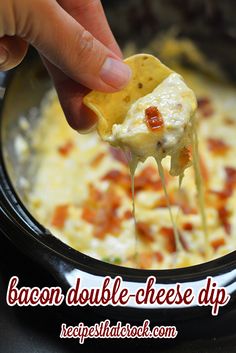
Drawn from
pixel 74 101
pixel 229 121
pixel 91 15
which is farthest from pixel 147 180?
pixel 91 15

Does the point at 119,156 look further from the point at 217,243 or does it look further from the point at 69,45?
the point at 69,45

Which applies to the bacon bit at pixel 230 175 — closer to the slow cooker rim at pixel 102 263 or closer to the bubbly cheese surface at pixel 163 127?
the bubbly cheese surface at pixel 163 127

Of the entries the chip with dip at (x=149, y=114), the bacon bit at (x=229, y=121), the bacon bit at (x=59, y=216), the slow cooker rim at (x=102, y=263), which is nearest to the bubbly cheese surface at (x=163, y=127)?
the chip with dip at (x=149, y=114)

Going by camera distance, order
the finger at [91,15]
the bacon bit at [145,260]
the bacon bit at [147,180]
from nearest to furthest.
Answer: the finger at [91,15] → the bacon bit at [145,260] → the bacon bit at [147,180]

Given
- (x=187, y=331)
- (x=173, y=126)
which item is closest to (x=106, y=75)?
(x=173, y=126)

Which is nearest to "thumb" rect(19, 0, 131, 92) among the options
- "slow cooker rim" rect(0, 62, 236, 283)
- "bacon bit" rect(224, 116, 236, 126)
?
"slow cooker rim" rect(0, 62, 236, 283)
